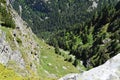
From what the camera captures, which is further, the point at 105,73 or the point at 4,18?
the point at 4,18

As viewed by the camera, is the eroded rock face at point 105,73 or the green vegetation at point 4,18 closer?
the eroded rock face at point 105,73

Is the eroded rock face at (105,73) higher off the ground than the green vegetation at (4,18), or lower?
lower

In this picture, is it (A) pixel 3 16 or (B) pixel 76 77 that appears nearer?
(B) pixel 76 77

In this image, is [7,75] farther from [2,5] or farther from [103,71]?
[2,5]

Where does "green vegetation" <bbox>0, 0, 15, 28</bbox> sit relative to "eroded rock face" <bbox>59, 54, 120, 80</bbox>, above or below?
above

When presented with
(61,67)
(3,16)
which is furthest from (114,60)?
(61,67)

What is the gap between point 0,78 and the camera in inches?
1623

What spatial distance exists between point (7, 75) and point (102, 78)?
2742 cm

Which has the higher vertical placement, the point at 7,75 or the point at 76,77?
the point at 7,75

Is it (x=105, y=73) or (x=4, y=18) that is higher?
(x=4, y=18)

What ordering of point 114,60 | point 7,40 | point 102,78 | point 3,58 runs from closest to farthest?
point 102,78 < point 114,60 < point 3,58 < point 7,40

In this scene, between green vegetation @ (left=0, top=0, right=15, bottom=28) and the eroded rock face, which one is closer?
the eroded rock face

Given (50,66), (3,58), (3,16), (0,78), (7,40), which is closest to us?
(0,78)

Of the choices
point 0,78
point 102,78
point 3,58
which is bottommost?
point 102,78
